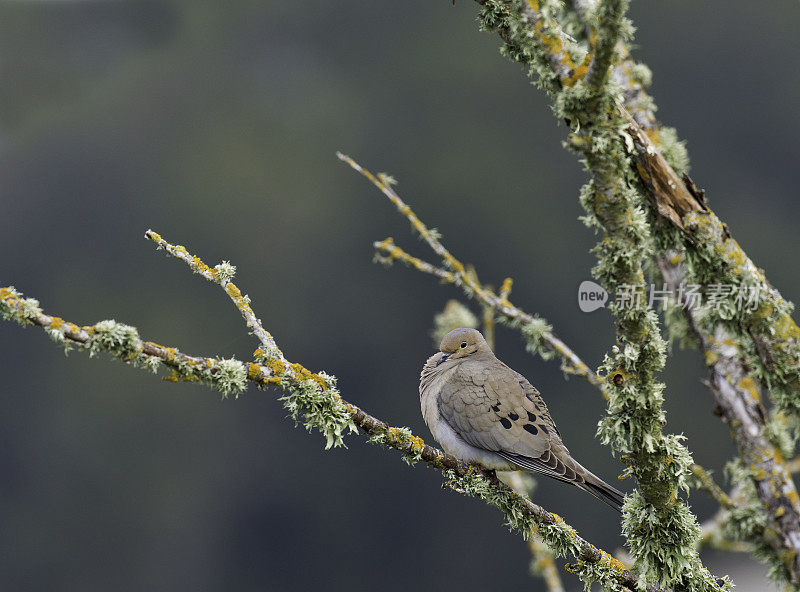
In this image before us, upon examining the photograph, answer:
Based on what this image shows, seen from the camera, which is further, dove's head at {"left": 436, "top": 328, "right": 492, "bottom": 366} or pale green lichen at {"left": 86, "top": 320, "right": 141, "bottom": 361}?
dove's head at {"left": 436, "top": 328, "right": 492, "bottom": 366}

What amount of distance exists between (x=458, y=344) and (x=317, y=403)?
1420mm

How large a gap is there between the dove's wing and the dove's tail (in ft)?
0.13

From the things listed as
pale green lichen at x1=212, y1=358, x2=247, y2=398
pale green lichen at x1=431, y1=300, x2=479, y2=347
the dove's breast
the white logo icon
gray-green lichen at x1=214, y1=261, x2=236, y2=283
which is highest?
pale green lichen at x1=431, y1=300, x2=479, y2=347

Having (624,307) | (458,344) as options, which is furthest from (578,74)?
(458,344)

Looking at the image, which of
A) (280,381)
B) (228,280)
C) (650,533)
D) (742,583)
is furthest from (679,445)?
(742,583)

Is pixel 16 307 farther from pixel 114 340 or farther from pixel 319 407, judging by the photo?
pixel 319 407

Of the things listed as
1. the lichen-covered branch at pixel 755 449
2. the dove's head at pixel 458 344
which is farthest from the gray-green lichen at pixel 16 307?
the lichen-covered branch at pixel 755 449

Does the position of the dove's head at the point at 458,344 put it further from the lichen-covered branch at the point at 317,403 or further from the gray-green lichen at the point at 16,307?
the gray-green lichen at the point at 16,307

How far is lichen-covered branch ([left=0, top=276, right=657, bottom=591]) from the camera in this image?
1.65m

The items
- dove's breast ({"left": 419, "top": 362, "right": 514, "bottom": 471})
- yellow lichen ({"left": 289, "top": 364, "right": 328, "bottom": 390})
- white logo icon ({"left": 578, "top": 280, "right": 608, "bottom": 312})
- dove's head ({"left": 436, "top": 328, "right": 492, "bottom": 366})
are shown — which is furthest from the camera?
dove's head ({"left": 436, "top": 328, "right": 492, "bottom": 366})

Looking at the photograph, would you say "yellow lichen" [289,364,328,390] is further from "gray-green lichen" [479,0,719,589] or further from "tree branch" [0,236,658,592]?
"gray-green lichen" [479,0,719,589]

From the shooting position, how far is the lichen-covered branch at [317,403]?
1.65 meters

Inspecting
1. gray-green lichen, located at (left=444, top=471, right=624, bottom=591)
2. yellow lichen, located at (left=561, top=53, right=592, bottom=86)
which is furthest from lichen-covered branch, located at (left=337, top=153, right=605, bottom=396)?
yellow lichen, located at (left=561, top=53, right=592, bottom=86)

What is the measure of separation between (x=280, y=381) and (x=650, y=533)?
1184 millimetres
